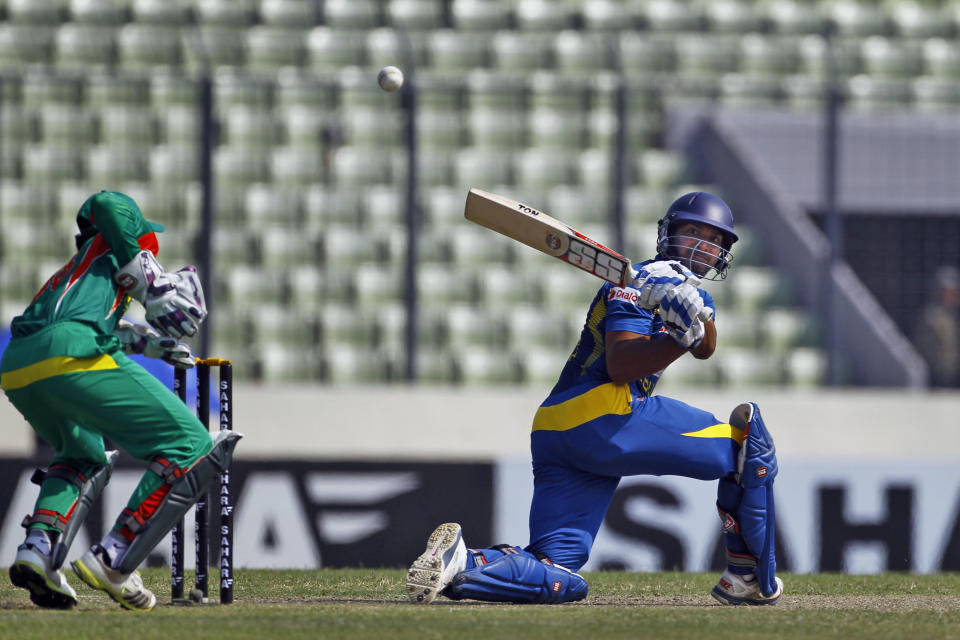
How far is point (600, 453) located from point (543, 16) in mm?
8778

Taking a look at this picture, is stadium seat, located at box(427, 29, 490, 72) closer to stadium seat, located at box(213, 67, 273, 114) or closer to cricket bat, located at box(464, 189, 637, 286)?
stadium seat, located at box(213, 67, 273, 114)

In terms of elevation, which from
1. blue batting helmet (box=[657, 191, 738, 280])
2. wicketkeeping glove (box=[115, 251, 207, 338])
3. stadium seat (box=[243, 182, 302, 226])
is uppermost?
stadium seat (box=[243, 182, 302, 226])

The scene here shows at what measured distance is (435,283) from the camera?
11039 mm

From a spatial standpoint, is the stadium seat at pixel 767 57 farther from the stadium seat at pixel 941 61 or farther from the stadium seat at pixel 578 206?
the stadium seat at pixel 578 206

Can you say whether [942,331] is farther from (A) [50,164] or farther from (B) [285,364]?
(A) [50,164]

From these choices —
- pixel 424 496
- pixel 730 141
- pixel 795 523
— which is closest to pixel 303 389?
pixel 424 496

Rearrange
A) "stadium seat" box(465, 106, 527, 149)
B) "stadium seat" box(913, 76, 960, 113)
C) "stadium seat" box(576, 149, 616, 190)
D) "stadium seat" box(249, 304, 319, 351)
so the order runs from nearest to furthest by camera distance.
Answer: "stadium seat" box(249, 304, 319, 351), "stadium seat" box(913, 76, 960, 113), "stadium seat" box(465, 106, 527, 149), "stadium seat" box(576, 149, 616, 190)

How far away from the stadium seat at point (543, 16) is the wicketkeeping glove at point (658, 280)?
333 inches

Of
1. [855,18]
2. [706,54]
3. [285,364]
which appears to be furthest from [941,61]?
[285,364]

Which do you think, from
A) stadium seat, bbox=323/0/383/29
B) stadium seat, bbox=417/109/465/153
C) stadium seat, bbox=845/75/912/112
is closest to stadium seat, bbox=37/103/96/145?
stadium seat, bbox=323/0/383/29

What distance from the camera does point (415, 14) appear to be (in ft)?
43.2

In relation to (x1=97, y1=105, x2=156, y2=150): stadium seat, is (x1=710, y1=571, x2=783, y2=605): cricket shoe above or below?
below

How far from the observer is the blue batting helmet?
539 cm

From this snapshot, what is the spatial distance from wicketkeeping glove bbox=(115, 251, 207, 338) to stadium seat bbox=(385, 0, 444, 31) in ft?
28.0
